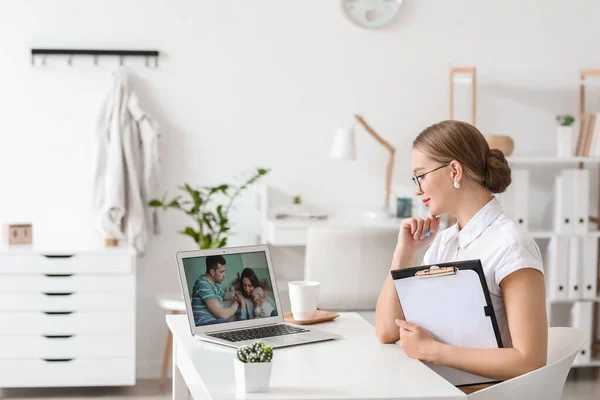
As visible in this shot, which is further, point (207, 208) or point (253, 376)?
point (207, 208)

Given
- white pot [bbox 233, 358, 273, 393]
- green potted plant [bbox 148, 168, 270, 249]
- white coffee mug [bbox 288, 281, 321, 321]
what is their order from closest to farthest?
white pot [bbox 233, 358, 273, 393]
white coffee mug [bbox 288, 281, 321, 321]
green potted plant [bbox 148, 168, 270, 249]

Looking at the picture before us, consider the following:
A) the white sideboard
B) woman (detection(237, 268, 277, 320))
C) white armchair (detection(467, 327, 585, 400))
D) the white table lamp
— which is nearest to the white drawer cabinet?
the white sideboard

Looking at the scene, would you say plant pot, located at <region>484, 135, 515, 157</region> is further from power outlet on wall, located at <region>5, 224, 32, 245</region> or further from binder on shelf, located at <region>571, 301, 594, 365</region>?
power outlet on wall, located at <region>5, 224, 32, 245</region>

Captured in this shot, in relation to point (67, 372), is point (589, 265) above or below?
above

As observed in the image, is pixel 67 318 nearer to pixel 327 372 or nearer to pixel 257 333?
pixel 257 333

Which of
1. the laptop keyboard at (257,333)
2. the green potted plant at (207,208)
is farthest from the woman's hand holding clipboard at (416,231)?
the green potted plant at (207,208)

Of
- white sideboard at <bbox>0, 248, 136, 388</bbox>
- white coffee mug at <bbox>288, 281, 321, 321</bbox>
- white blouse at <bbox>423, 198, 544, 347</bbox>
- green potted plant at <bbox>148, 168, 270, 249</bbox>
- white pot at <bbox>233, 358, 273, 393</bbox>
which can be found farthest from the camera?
green potted plant at <bbox>148, 168, 270, 249</bbox>

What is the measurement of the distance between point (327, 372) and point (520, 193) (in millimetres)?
2721

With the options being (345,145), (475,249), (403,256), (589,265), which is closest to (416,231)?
(403,256)

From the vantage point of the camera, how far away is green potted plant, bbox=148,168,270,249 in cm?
412

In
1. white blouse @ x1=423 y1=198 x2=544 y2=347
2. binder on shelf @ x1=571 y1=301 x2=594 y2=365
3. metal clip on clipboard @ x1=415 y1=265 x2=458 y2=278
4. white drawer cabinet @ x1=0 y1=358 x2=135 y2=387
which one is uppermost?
white blouse @ x1=423 y1=198 x2=544 y2=347

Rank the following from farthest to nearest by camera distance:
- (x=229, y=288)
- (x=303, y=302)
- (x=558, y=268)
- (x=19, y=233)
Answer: (x=558, y=268) < (x=19, y=233) < (x=303, y=302) < (x=229, y=288)

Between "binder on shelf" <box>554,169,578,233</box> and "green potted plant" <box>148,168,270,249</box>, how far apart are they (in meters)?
1.49

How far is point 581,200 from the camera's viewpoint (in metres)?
4.25
